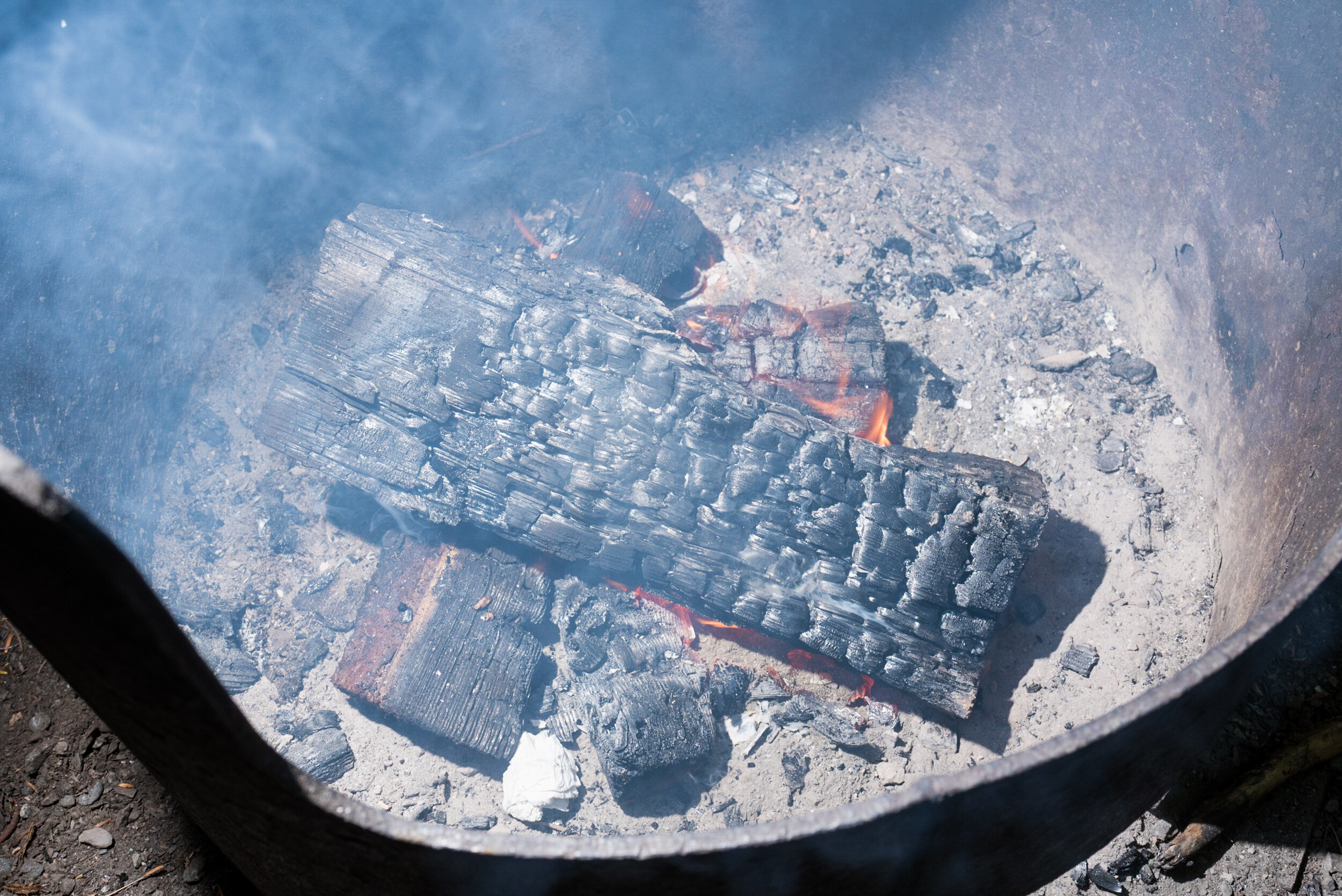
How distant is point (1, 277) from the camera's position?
3.03 m

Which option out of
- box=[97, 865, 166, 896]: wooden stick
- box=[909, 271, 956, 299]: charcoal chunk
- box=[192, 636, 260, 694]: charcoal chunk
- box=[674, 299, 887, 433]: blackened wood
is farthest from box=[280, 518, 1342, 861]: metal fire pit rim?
box=[909, 271, 956, 299]: charcoal chunk

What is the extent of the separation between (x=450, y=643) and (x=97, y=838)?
128 cm

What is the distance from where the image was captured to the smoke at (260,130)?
3209 millimetres

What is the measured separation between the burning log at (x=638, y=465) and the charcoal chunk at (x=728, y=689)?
0.27 meters

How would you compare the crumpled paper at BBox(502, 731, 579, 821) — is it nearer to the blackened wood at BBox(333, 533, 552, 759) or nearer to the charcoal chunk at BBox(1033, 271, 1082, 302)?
the blackened wood at BBox(333, 533, 552, 759)

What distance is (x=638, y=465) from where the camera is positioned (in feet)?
9.93

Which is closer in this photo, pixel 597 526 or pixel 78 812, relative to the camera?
pixel 78 812

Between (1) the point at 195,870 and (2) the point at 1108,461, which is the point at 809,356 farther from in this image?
(1) the point at 195,870

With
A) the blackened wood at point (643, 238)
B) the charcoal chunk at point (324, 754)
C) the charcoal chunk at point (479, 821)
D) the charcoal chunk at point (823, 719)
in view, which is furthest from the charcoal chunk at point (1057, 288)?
the charcoal chunk at point (324, 754)

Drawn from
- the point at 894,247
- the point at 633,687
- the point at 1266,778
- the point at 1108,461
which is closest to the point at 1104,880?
the point at 1266,778

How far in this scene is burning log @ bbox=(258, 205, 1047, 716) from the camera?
9.44ft

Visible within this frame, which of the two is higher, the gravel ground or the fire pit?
the fire pit

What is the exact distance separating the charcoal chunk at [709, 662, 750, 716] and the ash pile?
0.05 feet

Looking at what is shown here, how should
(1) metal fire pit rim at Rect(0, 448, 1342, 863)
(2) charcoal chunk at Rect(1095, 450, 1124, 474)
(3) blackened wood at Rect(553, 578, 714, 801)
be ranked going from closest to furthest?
1. (1) metal fire pit rim at Rect(0, 448, 1342, 863)
2. (3) blackened wood at Rect(553, 578, 714, 801)
3. (2) charcoal chunk at Rect(1095, 450, 1124, 474)
